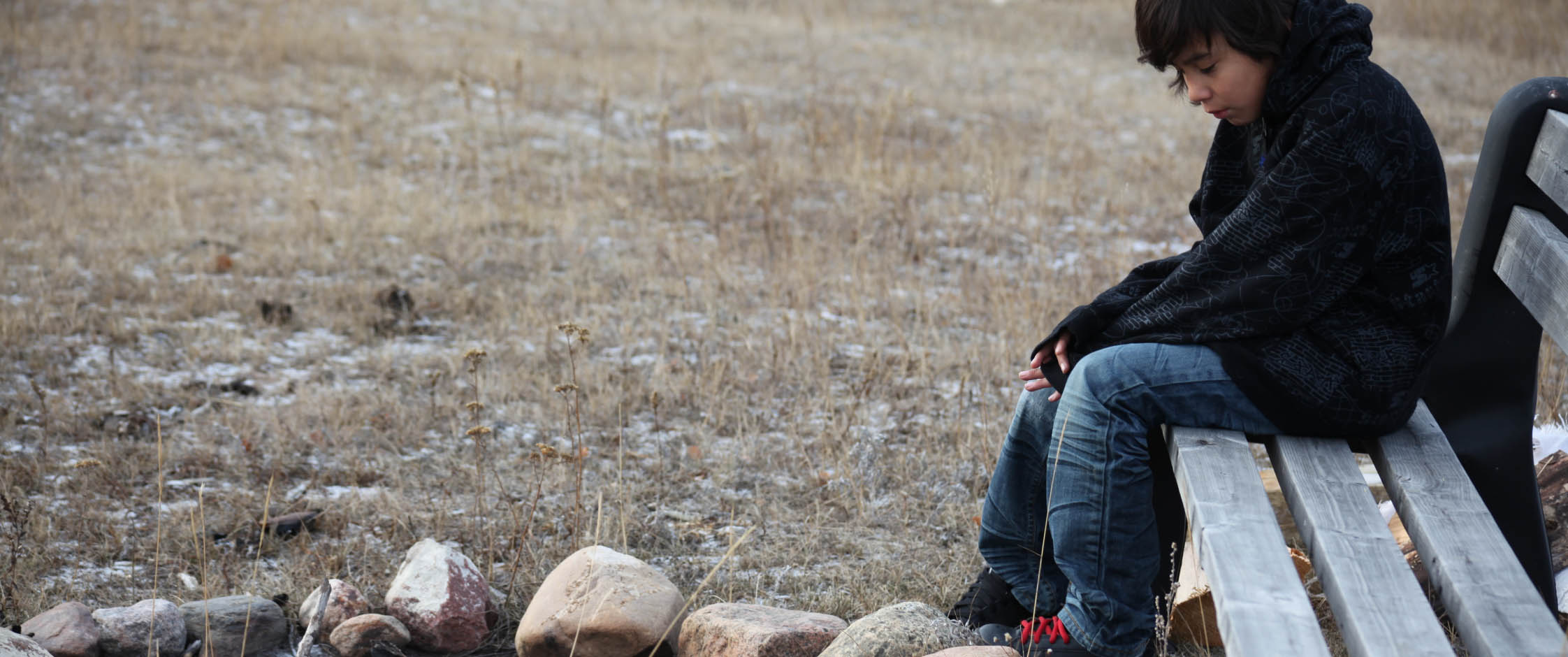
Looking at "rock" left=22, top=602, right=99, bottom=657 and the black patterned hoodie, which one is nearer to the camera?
the black patterned hoodie

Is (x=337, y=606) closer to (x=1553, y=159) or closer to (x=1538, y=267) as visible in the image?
(x=1538, y=267)

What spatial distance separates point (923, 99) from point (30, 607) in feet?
27.0

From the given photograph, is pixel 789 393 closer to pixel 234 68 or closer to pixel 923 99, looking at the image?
pixel 923 99

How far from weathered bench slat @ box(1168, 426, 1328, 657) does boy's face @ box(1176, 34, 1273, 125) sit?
26.0 inches

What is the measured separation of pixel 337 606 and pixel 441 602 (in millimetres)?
242

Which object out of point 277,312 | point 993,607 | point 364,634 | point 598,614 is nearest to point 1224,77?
point 993,607

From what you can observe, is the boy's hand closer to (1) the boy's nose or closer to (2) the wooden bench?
(2) the wooden bench

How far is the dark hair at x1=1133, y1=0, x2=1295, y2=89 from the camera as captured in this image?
82.7 inches

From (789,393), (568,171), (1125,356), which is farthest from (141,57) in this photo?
(1125,356)

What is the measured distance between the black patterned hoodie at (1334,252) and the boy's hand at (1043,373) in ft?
0.92

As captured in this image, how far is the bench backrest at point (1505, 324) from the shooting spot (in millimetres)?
2246

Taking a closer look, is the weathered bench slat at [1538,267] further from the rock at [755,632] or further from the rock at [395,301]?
the rock at [395,301]

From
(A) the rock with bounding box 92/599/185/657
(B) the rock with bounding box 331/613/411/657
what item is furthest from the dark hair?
(A) the rock with bounding box 92/599/185/657

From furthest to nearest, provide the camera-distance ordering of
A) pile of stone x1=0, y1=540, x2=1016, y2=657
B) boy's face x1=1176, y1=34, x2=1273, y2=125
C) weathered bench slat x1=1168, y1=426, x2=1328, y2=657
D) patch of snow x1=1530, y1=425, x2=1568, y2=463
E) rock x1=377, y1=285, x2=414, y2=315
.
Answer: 1. rock x1=377, y1=285, x2=414, y2=315
2. patch of snow x1=1530, y1=425, x2=1568, y2=463
3. pile of stone x1=0, y1=540, x2=1016, y2=657
4. boy's face x1=1176, y1=34, x2=1273, y2=125
5. weathered bench slat x1=1168, y1=426, x2=1328, y2=657
